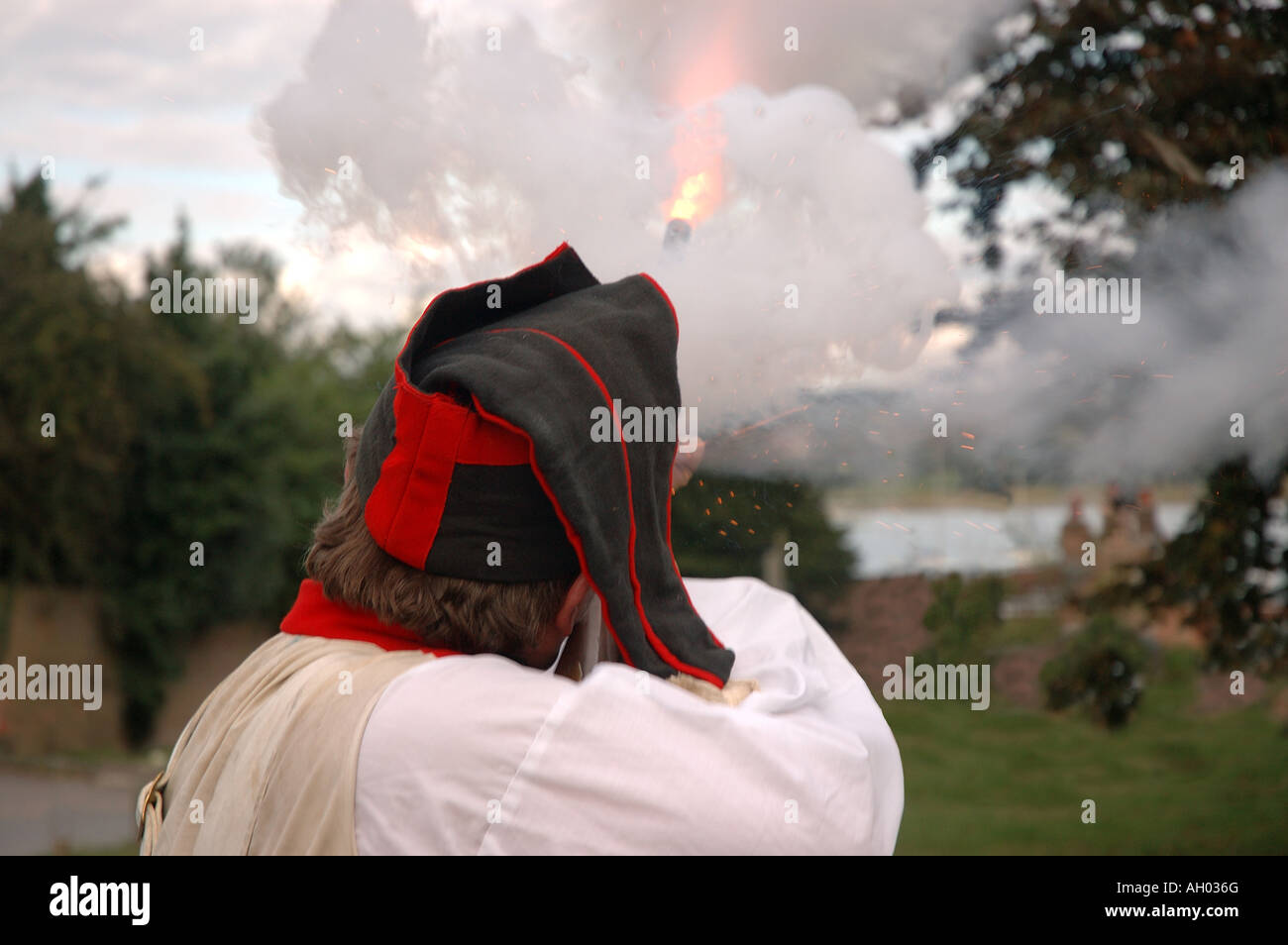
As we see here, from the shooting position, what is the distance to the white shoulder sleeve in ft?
3.90

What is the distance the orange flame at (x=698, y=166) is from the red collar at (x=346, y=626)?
1.45 metres

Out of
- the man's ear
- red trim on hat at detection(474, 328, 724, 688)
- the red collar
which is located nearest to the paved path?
the red collar

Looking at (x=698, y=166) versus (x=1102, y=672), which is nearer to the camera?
(x=698, y=166)

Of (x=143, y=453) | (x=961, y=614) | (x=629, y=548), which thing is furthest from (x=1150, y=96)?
(x=143, y=453)

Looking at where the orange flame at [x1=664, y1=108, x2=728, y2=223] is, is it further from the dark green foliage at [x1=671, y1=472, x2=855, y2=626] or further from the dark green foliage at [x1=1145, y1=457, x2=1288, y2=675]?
the dark green foliage at [x1=1145, y1=457, x2=1288, y2=675]

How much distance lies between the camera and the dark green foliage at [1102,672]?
546 cm

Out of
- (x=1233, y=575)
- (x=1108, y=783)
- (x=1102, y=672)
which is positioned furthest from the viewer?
(x=1108, y=783)

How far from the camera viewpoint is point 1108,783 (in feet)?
19.1

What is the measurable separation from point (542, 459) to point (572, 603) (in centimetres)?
29

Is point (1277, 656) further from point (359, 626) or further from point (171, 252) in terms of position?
point (171, 252)

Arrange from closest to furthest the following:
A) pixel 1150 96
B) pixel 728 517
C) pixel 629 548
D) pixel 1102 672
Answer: pixel 629 548 → pixel 728 517 → pixel 1150 96 → pixel 1102 672

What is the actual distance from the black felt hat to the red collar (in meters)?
0.14

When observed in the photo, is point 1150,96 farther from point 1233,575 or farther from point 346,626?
point 346,626
